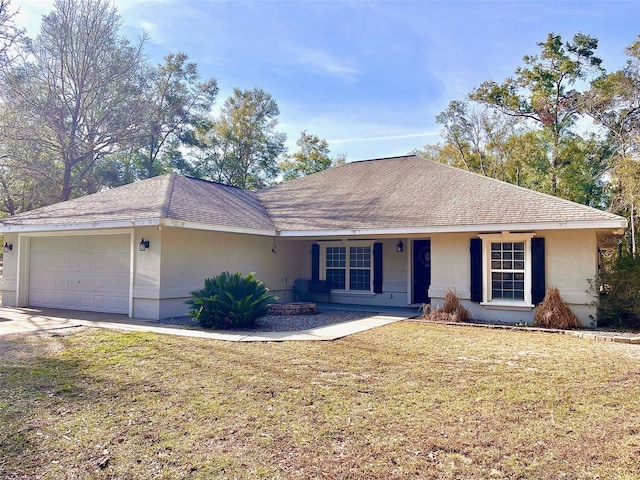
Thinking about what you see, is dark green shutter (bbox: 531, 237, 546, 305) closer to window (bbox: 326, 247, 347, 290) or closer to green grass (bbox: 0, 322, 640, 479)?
green grass (bbox: 0, 322, 640, 479)

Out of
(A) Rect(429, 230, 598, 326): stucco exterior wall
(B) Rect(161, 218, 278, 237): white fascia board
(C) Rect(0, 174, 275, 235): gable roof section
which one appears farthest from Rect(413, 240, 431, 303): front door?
(C) Rect(0, 174, 275, 235): gable roof section

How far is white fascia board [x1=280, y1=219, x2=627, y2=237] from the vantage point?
920 centimetres

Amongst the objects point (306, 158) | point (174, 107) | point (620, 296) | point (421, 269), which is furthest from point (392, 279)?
point (306, 158)

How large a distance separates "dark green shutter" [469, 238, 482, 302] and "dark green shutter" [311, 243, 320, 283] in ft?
18.1

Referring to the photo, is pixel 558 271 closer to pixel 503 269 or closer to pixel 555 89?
pixel 503 269

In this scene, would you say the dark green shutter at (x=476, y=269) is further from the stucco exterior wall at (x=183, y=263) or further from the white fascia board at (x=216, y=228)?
the stucco exterior wall at (x=183, y=263)

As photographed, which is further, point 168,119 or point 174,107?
point 174,107

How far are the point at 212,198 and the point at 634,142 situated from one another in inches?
604

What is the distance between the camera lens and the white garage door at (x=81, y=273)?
11500 mm

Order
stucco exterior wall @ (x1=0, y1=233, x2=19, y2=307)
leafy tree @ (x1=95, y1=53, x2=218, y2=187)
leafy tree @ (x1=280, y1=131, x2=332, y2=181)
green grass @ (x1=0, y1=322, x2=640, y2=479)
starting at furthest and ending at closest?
1. leafy tree @ (x1=280, y1=131, x2=332, y2=181)
2. leafy tree @ (x1=95, y1=53, x2=218, y2=187)
3. stucco exterior wall @ (x1=0, y1=233, x2=19, y2=307)
4. green grass @ (x1=0, y1=322, x2=640, y2=479)

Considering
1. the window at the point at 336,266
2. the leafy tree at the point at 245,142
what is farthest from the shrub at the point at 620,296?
the leafy tree at the point at 245,142

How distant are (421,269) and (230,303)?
22.9 ft

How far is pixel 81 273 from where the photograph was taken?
40.0 ft

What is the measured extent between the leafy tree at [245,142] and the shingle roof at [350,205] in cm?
1668
